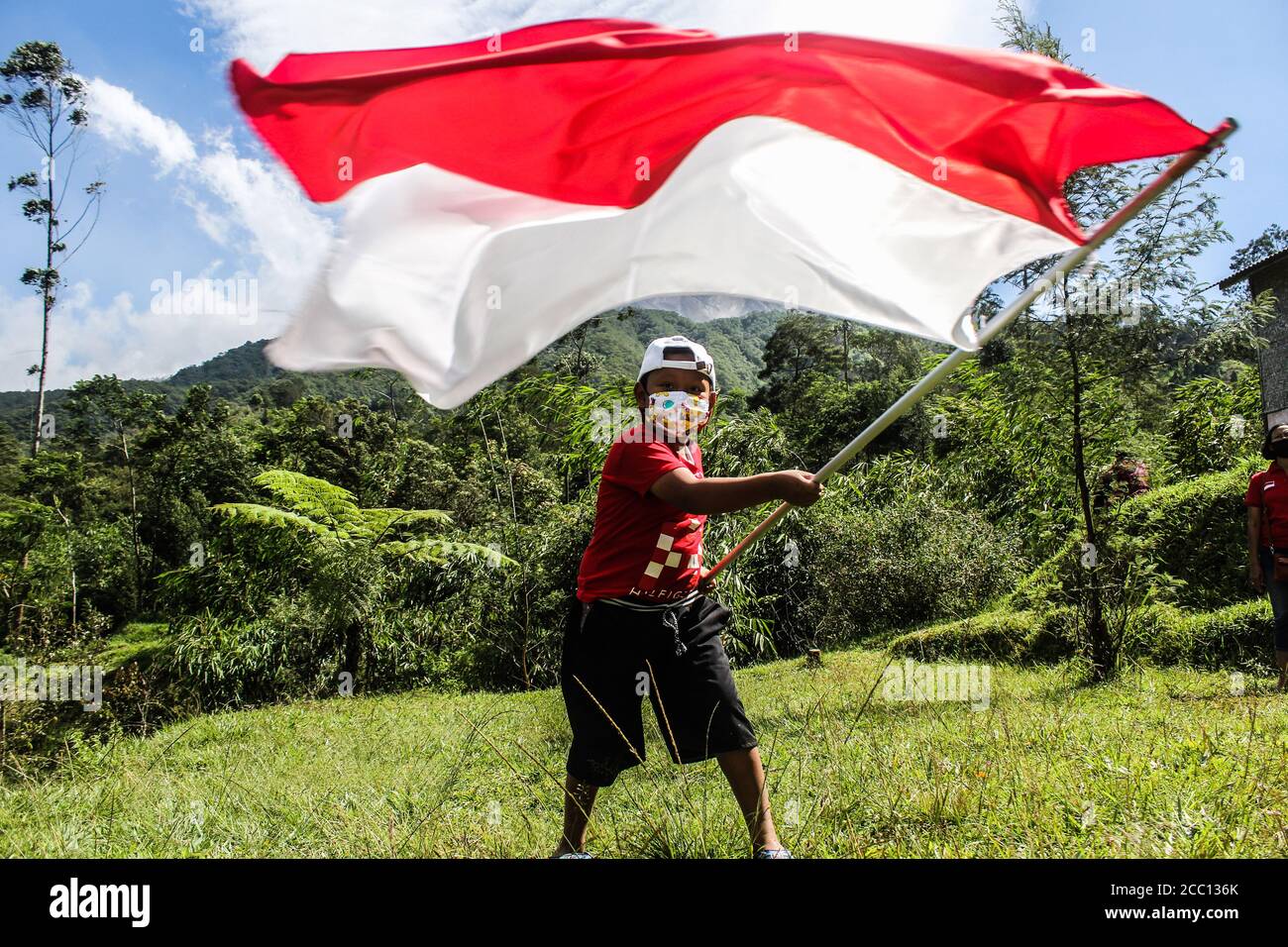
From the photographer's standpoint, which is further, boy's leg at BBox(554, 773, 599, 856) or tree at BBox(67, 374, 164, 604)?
tree at BBox(67, 374, 164, 604)

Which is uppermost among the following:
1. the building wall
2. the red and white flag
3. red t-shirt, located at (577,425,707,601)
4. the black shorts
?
the building wall

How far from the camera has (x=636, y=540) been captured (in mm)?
2932

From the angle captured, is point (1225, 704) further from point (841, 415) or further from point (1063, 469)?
point (841, 415)

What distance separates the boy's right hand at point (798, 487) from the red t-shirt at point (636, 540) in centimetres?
44

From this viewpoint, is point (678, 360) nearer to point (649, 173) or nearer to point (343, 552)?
point (649, 173)

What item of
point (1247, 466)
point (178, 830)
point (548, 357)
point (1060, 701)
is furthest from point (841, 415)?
point (178, 830)

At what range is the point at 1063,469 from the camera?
277 inches

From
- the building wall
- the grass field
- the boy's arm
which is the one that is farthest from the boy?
the building wall

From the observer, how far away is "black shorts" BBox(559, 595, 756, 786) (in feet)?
9.46

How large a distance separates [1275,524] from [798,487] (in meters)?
4.86

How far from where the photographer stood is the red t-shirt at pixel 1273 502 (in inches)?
220

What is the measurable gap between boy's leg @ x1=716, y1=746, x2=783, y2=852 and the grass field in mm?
181

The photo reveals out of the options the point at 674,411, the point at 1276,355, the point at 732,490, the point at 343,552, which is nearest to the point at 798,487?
the point at 732,490

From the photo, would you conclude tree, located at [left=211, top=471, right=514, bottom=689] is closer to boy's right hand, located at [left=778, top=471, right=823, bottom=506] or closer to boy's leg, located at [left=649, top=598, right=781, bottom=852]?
boy's leg, located at [left=649, top=598, right=781, bottom=852]
